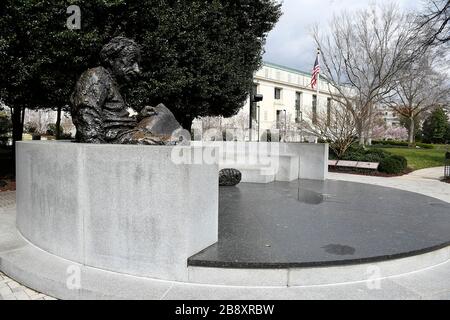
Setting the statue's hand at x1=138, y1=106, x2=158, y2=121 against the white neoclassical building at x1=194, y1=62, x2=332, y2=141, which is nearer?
the statue's hand at x1=138, y1=106, x2=158, y2=121

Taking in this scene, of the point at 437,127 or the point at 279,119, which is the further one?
the point at 437,127

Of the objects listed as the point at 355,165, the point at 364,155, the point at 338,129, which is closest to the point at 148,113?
the point at 355,165

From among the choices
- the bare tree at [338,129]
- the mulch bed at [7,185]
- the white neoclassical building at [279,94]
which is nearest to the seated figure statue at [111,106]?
the mulch bed at [7,185]

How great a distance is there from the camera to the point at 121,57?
505 centimetres

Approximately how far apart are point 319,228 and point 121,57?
152 inches

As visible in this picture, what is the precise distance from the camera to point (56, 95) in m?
11.1

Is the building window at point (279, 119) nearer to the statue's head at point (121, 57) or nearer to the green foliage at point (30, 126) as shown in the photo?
the green foliage at point (30, 126)

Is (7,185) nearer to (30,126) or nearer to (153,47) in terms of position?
(153,47)

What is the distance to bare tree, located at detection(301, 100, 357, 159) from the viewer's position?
1987 centimetres

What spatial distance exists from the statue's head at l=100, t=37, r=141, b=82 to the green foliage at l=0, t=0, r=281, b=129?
5394mm

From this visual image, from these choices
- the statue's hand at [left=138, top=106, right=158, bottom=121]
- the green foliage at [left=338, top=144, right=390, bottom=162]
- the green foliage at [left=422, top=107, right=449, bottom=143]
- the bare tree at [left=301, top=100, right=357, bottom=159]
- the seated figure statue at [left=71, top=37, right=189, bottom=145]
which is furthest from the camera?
the green foliage at [left=422, top=107, right=449, bottom=143]

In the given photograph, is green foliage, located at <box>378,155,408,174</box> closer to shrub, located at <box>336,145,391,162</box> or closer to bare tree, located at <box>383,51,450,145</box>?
shrub, located at <box>336,145,391,162</box>

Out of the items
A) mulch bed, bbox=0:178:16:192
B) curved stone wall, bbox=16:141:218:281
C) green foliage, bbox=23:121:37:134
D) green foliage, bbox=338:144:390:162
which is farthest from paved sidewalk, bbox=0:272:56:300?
green foliage, bbox=23:121:37:134

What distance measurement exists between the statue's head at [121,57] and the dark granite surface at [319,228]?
2.68 metres
